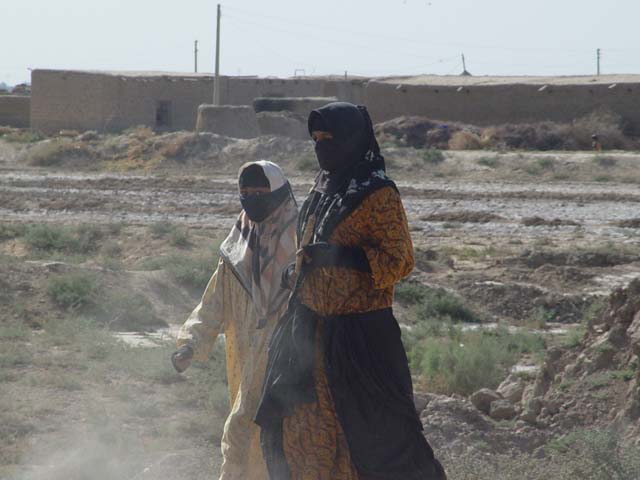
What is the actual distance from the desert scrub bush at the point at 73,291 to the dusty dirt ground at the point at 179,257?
0.29 feet

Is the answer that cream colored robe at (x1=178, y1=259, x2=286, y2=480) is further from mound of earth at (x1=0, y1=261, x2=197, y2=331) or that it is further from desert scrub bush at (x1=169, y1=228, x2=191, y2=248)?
desert scrub bush at (x1=169, y1=228, x2=191, y2=248)

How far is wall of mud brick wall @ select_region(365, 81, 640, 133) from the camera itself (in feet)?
95.3

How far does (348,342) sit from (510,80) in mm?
31369

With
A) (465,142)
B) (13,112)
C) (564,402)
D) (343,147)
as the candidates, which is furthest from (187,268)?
(13,112)

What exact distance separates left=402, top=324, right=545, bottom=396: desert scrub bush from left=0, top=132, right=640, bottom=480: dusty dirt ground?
3.25ft

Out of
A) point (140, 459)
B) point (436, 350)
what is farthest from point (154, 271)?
point (140, 459)

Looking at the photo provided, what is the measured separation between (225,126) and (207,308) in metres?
24.4

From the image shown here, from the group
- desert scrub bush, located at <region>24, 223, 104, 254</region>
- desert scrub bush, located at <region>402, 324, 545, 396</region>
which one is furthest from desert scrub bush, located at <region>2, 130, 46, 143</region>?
desert scrub bush, located at <region>402, 324, 545, 396</region>

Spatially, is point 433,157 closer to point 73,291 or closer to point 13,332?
point 73,291

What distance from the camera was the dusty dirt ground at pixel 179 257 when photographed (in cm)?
615

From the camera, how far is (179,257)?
11.7 m

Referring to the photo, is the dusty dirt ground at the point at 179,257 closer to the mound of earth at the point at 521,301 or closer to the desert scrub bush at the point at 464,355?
the mound of earth at the point at 521,301

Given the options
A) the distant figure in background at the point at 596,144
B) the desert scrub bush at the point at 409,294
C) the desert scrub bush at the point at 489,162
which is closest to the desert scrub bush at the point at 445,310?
the desert scrub bush at the point at 409,294

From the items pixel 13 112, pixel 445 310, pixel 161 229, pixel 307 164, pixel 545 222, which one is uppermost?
pixel 13 112
